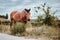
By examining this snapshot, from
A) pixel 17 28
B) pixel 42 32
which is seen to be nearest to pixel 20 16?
pixel 17 28

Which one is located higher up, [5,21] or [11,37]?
[5,21]

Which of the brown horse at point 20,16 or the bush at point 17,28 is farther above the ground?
the brown horse at point 20,16

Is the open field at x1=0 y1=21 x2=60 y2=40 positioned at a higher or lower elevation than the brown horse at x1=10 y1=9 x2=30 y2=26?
lower

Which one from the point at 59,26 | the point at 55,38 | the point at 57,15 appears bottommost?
the point at 55,38

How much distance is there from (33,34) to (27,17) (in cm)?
28

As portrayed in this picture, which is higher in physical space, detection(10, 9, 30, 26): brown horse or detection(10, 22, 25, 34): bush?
detection(10, 9, 30, 26): brown horse

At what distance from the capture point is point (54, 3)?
2.49m

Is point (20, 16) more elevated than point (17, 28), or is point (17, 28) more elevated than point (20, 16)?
point (20, 16)

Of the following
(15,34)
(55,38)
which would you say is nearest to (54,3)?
(55,38)

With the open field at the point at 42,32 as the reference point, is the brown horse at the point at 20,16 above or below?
above

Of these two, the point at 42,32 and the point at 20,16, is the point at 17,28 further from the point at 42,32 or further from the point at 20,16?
the point at 42,32

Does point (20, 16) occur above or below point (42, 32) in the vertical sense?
above

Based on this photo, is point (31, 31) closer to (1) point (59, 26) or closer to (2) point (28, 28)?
(2) point (28, 28)

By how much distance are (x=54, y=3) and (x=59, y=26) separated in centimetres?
37
